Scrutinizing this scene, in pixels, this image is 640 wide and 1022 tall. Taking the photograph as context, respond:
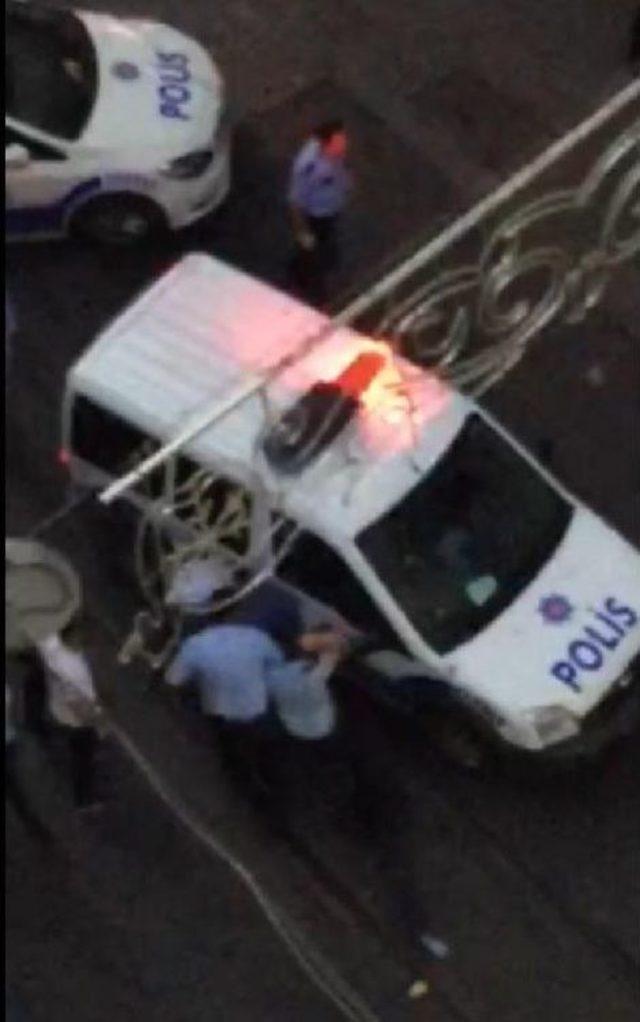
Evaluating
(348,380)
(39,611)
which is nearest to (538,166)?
(348,380)

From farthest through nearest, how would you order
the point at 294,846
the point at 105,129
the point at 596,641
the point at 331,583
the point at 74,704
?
the point at 105,129 < the point at 294,846 < the point at 596,641 < the point at 331,583 < the point at 74,704

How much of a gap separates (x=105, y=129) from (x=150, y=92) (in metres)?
0.40

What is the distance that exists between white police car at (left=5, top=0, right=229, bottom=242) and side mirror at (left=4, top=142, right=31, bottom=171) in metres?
0.01

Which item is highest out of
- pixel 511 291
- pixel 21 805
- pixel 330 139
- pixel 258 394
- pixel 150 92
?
pixel 330 139

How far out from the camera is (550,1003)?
509 inches

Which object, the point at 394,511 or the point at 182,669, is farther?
the point at 394,511

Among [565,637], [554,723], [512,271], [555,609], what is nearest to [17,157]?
[512,271]

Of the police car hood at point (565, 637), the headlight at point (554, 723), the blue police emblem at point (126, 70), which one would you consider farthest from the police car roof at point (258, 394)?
the blue police emblem at point (126, 70)

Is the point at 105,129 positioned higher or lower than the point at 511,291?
lower

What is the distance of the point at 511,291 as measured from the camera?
15031 mm

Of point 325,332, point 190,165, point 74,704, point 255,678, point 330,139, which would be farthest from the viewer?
point 190,165

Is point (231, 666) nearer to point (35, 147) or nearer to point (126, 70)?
point (35, 147)

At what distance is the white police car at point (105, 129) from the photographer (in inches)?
582

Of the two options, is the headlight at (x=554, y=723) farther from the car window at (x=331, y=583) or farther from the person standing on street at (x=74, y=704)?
the person standing on street at (x=74, y=704)
